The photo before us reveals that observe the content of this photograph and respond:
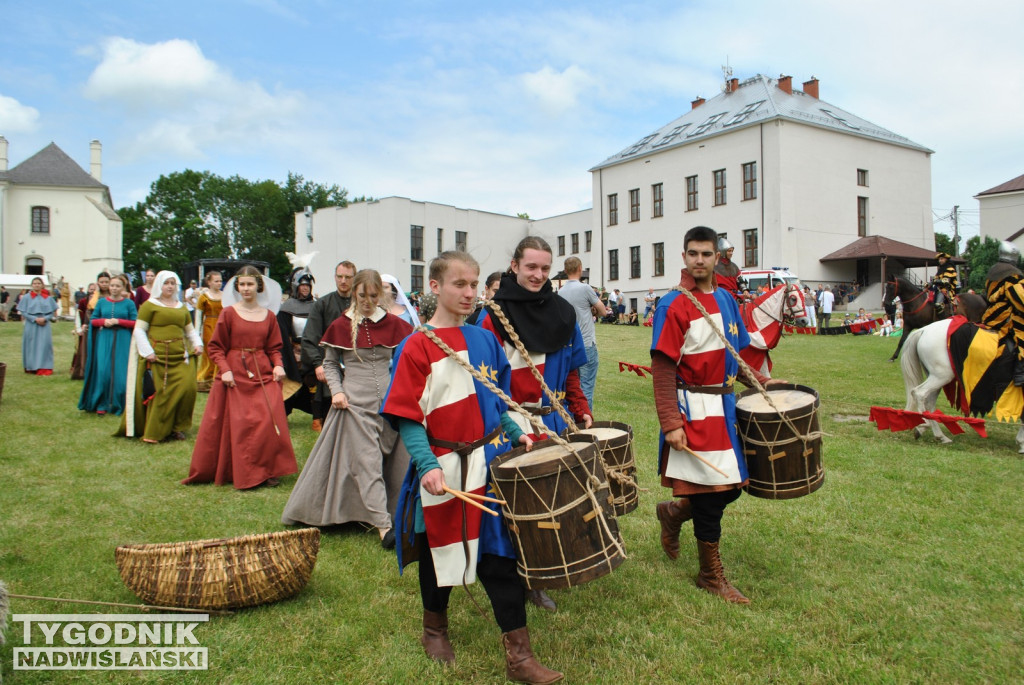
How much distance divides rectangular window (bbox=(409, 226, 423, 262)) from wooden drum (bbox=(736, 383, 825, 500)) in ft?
147

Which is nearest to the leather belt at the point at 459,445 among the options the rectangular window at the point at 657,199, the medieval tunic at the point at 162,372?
the medieval tunic at the point at 162,372

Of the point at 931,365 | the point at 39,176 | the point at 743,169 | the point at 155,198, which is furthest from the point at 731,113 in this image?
the point at 155,198

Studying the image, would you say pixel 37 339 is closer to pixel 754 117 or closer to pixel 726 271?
pixel 726 271

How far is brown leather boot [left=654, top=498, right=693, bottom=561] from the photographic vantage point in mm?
4406

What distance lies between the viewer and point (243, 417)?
6.34 meters

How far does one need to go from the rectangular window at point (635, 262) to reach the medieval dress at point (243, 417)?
3916 centimetres

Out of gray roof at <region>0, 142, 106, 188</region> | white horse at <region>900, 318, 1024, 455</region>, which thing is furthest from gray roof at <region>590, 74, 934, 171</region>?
gray roof at <region>0, 142, 106, 188</region>

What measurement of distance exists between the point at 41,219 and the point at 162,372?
51.4 meters

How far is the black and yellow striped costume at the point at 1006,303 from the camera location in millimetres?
7449

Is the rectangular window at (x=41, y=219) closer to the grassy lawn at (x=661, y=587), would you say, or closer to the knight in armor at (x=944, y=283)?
the grassy lawn at (x=661, y=587)

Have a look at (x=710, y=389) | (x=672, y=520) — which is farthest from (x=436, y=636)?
(x=710, y=389)

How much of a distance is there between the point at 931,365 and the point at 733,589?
5712 millimetres

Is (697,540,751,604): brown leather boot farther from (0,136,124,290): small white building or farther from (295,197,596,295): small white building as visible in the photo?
(0,136,124,290): small white building

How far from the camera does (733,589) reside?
13.2 ft
